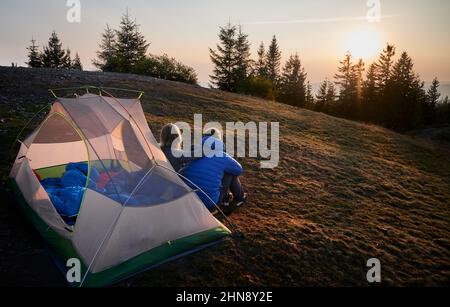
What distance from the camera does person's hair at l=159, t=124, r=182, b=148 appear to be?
18.8 feet

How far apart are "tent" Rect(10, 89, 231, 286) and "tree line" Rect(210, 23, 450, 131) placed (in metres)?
26.9

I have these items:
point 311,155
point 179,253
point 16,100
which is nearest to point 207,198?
point 179,253

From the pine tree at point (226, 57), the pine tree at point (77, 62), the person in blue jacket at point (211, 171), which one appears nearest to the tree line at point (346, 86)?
the pine tree at point (226, 57)

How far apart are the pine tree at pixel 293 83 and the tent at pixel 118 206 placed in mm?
38094

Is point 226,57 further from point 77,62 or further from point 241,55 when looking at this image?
point 77,62

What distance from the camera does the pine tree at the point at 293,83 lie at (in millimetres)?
42469

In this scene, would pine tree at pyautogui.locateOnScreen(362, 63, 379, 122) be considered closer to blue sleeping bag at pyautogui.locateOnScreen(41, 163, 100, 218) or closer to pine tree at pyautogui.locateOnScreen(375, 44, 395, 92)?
pine tree at pyautogui.locateOnScreen(375, 44, 395, 92)

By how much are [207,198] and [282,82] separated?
43072 mm

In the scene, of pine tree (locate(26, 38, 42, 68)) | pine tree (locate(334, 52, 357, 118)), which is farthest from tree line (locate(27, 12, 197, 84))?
pine tree (locate(334, 52, 357, 118))

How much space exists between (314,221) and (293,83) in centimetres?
4097

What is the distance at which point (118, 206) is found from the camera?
450cm

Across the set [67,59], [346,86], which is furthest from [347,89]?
[67,59]
